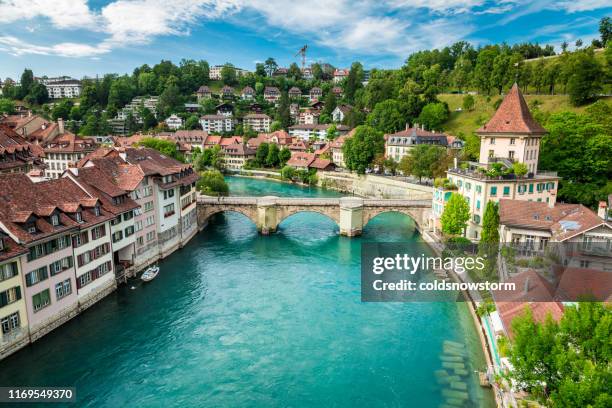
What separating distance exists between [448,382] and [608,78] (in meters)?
72.7

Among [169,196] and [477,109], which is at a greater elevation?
[477,109]

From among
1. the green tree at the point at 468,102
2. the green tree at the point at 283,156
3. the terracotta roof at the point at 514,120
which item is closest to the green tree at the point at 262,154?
the green tree at the point at 283,156

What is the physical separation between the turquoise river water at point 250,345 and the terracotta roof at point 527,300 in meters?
3.65

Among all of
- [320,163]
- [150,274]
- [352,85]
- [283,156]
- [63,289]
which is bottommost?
[150,274]

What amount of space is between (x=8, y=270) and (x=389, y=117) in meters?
84.2

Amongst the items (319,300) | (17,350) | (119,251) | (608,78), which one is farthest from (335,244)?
(608,78)

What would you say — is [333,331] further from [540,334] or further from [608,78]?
[608,78]

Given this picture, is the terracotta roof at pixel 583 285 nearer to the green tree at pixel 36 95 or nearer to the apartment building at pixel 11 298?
the apartment building at pixel 11 298

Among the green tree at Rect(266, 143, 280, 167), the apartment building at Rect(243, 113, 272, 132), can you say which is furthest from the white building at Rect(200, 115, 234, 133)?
the green tree at Rect(266, 143, 280, 167)

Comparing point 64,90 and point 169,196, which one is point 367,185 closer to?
point 169,196

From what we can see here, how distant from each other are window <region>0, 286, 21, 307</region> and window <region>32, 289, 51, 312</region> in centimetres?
138

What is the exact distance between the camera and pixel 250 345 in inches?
1108

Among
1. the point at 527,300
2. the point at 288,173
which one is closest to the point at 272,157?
the point at 288,173

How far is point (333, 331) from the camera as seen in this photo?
3003 cm
